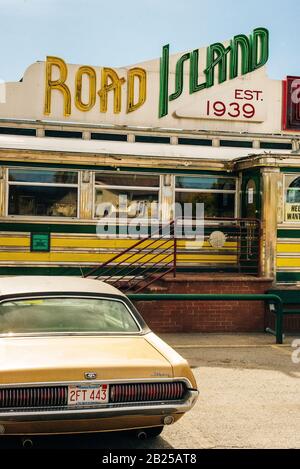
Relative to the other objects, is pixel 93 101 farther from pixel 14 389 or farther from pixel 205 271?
pixel 14 389

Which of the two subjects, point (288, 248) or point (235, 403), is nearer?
point (235, 403)

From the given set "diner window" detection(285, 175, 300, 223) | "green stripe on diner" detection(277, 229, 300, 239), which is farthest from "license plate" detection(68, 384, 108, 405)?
"diner window" detection(285, 175, 300, 223)

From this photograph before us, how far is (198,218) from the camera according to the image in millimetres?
12320

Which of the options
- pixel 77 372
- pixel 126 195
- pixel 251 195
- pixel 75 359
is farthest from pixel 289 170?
pixel 77 372

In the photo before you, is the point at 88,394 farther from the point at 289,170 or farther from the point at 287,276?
the point at 289,170

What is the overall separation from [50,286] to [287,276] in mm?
7479

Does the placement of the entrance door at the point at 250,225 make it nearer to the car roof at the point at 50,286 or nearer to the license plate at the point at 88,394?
the car roof at the point at 50,286

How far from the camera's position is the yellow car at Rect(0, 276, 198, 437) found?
436cm

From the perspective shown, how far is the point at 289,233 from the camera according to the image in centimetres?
1225

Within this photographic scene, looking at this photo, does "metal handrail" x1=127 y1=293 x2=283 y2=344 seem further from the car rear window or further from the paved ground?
the car rear window

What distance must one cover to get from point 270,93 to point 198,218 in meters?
4.18

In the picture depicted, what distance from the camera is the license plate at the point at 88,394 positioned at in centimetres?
445

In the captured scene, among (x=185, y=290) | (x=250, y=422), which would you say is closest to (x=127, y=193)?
(x=185, y=290)

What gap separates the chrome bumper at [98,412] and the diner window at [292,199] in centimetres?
811
